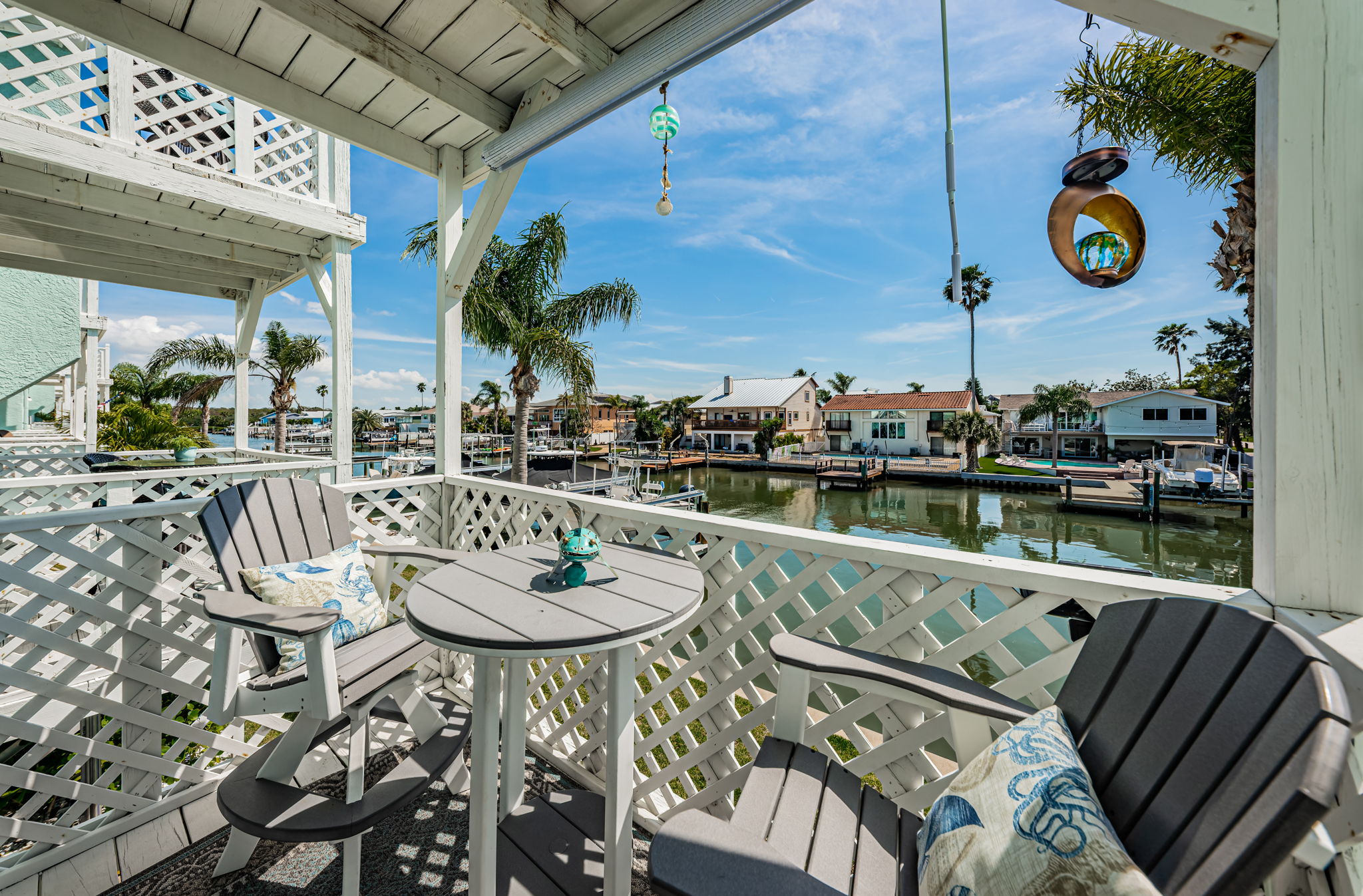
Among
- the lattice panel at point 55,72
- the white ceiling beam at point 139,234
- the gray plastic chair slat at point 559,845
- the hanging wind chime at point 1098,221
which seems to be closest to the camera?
the gray plastic chair slat at point 559,845

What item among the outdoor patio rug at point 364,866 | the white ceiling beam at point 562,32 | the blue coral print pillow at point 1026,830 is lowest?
the outdoor patio rug at point 364,866

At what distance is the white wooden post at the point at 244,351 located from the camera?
5547 mm

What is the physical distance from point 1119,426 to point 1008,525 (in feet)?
53.6

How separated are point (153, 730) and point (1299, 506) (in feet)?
10.6

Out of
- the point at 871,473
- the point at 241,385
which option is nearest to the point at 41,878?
the point at 241,385

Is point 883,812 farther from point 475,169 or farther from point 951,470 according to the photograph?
point 951,470

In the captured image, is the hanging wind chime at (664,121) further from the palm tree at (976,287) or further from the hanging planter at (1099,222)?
the palm tree at (976,287)

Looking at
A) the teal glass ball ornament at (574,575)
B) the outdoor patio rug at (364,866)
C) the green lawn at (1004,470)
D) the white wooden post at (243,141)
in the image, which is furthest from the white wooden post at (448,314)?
the green lawn at (1004,470)

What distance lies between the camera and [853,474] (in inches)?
1032

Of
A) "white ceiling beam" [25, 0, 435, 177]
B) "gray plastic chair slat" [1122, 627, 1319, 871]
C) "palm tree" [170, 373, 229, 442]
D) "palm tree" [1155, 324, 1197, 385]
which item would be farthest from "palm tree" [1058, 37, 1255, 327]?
"palm tree" [1155, 324, 1197, 385]

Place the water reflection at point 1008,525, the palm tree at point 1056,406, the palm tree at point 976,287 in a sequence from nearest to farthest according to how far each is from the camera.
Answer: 1. the water reflection at point 1008,525
2. the palm tree at point 976,287
3. the palm tree at point 1056,406

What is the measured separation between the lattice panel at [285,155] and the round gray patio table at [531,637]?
13.8 ft

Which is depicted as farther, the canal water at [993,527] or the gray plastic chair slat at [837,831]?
the canal water at [993,527]

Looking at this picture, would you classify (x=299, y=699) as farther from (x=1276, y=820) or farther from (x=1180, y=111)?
(x=1180, y=111)
